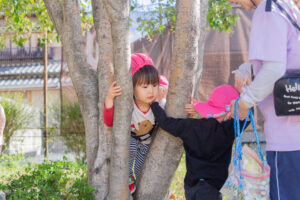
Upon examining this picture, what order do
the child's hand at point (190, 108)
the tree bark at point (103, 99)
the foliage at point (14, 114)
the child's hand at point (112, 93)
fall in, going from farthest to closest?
the foliage at point (14, 114) → the tree bark at point (103, 99) → the child's hand at point (190, 108) → the child's hand at point (112, 93)

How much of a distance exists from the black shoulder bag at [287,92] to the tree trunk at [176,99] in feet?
Answer: 2.71

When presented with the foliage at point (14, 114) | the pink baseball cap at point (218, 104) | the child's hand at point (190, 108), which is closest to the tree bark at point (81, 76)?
the child's hand at point (190, 108)

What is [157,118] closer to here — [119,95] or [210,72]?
[119,95]

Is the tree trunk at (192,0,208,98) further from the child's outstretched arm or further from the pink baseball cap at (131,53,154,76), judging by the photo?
the child's outstretched arm

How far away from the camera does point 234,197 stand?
2.19 metres

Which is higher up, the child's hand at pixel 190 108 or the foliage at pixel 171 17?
the foliage at pixel 171 17

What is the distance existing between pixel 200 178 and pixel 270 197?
2.09 feet

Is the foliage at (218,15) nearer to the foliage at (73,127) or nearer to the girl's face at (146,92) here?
the girl's face at (146,92)

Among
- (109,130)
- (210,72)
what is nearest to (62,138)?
(210,72)

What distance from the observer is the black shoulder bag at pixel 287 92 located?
74.9 inches

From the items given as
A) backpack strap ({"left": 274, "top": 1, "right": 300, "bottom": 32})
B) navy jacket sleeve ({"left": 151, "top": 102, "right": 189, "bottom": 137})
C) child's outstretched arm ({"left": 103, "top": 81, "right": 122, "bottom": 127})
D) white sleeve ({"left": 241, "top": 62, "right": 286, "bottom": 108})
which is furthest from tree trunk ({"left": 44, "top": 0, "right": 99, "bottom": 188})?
backpack strap ({"left": 274, "top": 1, "right": 300, "bottom": 32})

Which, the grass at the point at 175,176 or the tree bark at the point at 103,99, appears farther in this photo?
the grass at the point at 175,176

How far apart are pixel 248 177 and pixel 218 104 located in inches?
26.8

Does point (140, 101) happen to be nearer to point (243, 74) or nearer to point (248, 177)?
point (243, 74)
